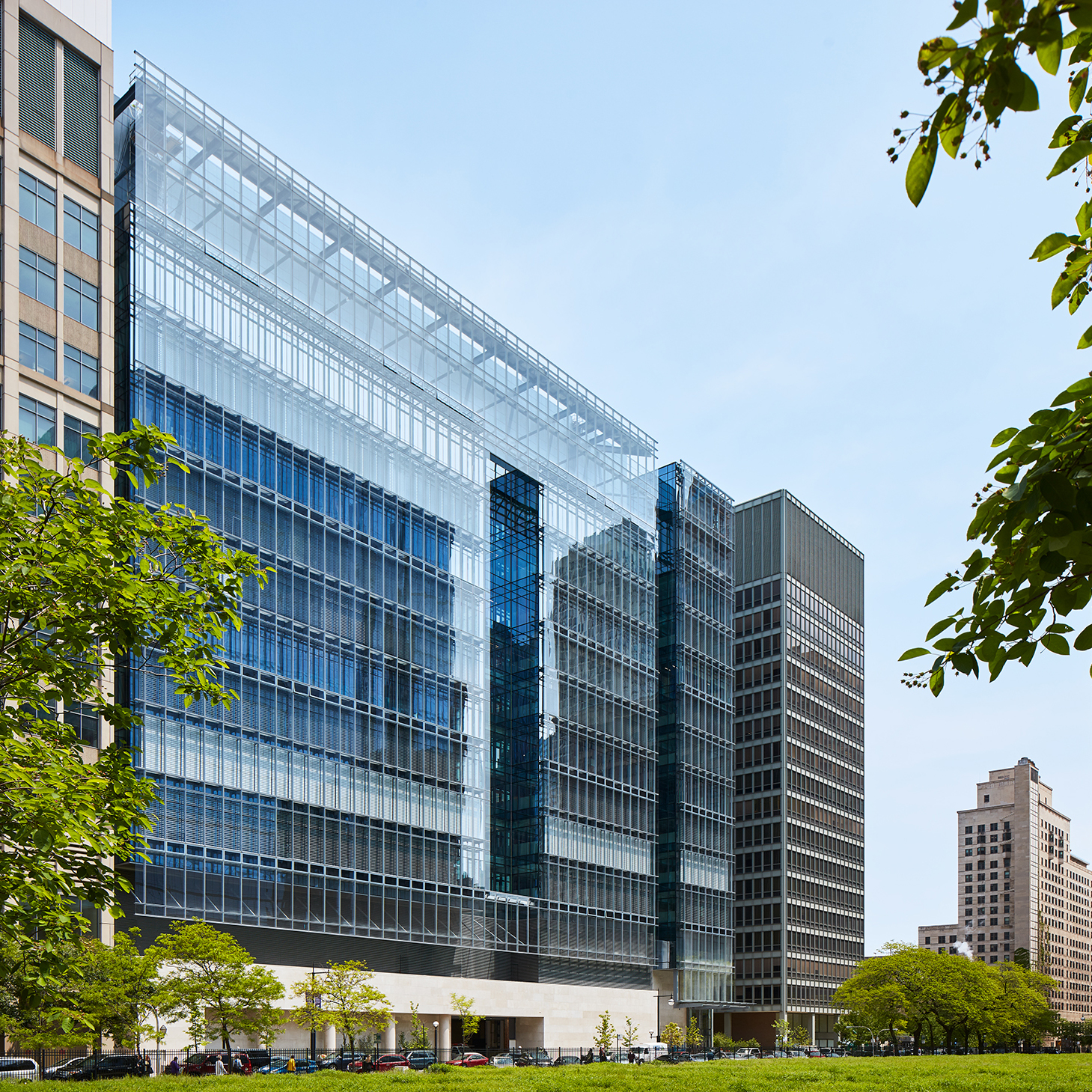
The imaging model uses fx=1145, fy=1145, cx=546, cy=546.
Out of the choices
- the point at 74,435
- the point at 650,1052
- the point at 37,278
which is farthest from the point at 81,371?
the point at 650,1052

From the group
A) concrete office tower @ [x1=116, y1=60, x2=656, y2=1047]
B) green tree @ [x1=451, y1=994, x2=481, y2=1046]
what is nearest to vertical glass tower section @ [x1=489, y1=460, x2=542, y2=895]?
concrete office tower @ [x1=116, y1=60, x2=656, y2=1047]

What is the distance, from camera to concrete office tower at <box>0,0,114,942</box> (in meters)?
56.0

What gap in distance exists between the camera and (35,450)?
18547 millimetres

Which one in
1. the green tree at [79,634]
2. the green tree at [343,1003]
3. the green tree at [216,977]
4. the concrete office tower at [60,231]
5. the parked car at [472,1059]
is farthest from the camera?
the parked car at [472,1059]

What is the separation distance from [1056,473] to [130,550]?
15.2 metres

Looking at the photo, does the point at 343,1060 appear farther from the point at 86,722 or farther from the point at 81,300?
the point at 81,300

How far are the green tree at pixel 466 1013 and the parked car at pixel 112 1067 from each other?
2978cm

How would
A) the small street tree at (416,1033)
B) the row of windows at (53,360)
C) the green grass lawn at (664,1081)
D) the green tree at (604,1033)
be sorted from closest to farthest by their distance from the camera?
the green grass lawn at (664,1081) → the row of windows at (53,360) → the small street tree at (416,1033) → the green tree at (604,1033)

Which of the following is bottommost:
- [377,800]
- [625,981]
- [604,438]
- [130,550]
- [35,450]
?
[625,981]

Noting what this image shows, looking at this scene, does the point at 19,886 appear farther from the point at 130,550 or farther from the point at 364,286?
the point at 364,286

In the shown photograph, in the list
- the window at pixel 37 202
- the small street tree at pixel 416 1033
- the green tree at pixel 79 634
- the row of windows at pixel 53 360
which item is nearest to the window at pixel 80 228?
the window at pixel 37 202

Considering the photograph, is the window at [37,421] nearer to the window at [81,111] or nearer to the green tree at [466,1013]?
the window at [81,111]

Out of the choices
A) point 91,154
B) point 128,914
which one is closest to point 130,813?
point 128,914

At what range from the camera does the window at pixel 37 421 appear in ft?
182
